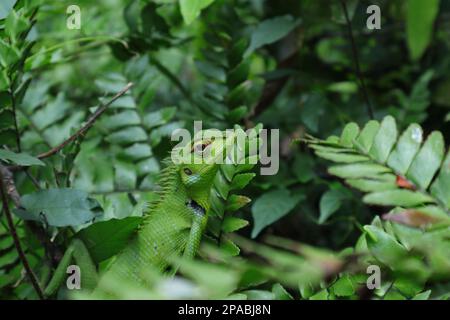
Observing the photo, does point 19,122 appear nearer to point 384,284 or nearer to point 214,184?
point 214,184

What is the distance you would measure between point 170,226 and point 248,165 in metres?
0.32

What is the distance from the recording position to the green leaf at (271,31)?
7.02 feet

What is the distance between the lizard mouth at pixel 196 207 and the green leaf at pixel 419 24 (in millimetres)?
1106

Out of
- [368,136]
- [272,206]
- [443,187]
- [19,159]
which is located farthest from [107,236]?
[443,187]

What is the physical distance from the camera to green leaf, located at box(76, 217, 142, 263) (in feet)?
4.91

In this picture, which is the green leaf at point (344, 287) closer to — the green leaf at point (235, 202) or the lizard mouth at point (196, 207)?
the green leaf at point (235, 202)

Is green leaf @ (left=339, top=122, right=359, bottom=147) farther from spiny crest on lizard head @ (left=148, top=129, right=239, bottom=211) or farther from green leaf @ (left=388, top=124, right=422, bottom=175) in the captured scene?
spiny crest on lizard head @ (left=148, top=129, right=239, bottom=211)

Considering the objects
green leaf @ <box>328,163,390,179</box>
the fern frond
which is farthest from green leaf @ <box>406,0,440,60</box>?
green leaf @ <box>328,163,390,179</box>

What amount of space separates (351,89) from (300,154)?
0.78 metres

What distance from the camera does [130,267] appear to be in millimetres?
1600

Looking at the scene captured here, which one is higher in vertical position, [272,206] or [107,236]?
[107,236]

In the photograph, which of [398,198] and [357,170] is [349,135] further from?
[398,198]

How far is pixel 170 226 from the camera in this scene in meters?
1.70
